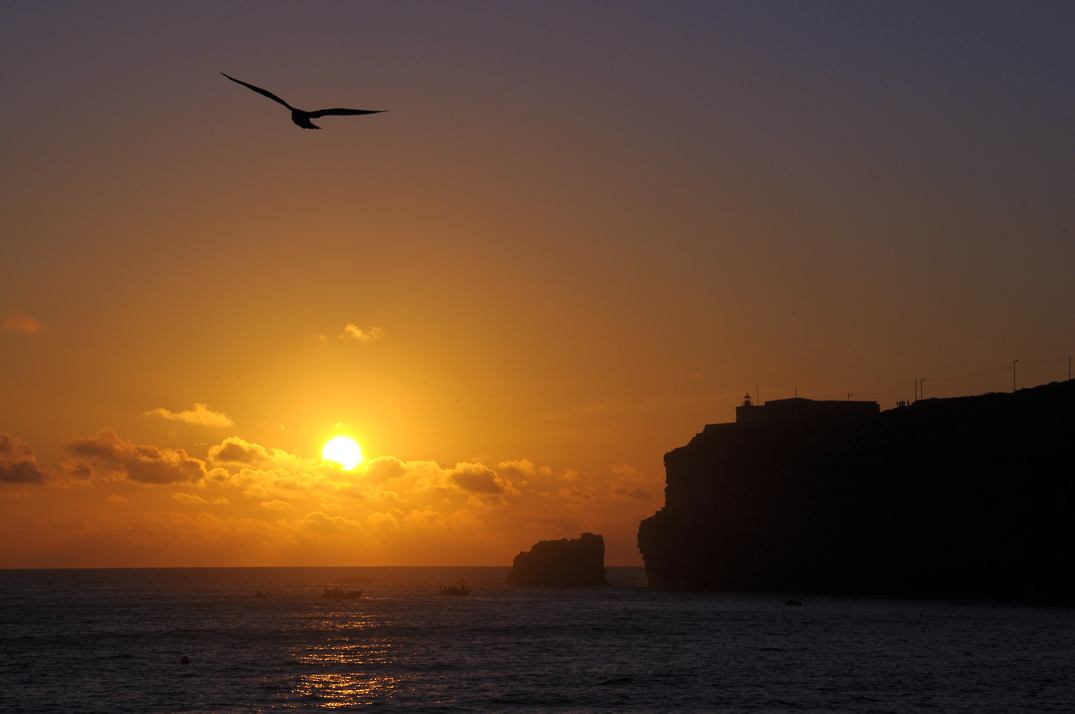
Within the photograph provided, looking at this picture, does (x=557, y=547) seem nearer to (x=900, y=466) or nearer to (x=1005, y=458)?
(x=900, y=466)

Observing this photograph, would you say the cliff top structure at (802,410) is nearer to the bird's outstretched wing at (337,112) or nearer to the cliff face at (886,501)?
the cliff face at (886,501)

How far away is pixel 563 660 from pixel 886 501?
72165mm

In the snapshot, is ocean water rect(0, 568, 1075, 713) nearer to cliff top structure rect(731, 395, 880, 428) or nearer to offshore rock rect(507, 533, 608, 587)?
cliff top structure rect(731, 395, 880, 428)

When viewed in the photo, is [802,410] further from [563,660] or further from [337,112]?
[337,112]

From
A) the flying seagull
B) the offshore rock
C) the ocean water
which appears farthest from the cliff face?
the flying seagull

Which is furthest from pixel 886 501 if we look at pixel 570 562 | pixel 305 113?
pixel 305 113

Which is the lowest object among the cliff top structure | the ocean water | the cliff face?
the ocean water

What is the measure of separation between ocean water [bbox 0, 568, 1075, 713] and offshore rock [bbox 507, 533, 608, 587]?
220 ft

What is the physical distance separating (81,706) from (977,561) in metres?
99.0

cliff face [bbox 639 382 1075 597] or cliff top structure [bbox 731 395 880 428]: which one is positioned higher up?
cliff top structure [bbox 731 395 880 428]

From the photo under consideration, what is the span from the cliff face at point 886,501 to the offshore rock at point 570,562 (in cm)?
3030

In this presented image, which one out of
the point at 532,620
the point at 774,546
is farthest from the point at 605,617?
the point at 774,546

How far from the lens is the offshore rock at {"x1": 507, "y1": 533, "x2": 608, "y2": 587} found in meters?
175

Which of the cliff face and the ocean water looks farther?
the cliff face
